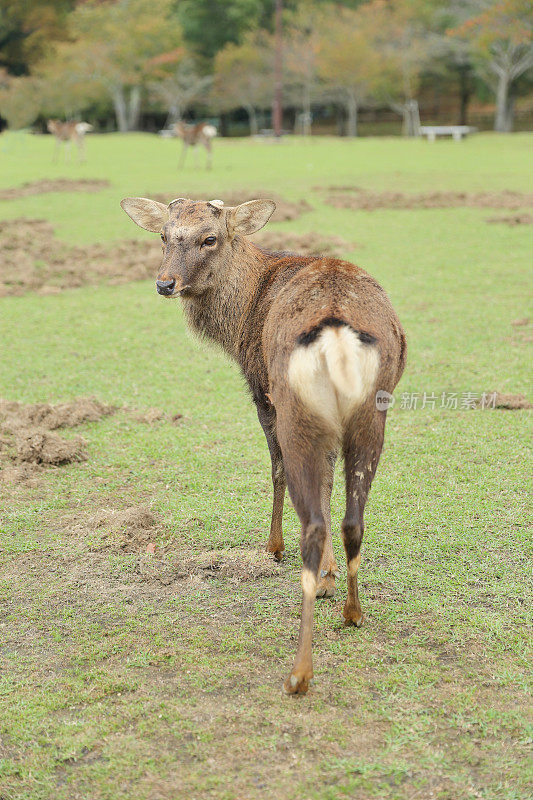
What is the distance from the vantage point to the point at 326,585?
355cm

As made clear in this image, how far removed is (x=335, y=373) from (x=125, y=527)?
1846 mm

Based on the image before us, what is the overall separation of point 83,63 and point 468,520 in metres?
45.6

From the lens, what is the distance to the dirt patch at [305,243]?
34.5 ft

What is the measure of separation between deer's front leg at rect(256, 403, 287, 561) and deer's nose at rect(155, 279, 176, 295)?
681mm

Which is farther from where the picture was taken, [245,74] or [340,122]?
[340,122]

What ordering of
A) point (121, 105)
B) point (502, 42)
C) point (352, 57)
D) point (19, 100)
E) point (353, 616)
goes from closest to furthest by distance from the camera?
point (353, 616) < point (502, 42) < point (352, 57) < point (19, 100) < point (121, 105)

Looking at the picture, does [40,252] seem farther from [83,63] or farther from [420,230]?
[83,63]

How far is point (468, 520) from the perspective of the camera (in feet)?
13.8

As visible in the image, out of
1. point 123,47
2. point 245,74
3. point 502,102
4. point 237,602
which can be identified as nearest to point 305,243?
point 237,602

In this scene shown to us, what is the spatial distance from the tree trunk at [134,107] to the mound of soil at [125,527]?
152 ft

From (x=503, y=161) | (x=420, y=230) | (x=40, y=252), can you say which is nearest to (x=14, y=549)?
Answer: (x=40, y=252)

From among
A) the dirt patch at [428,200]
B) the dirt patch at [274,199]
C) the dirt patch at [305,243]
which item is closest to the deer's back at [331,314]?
the dirt patch at [305,243]

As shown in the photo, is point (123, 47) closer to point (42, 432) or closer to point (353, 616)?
point (42, 432)

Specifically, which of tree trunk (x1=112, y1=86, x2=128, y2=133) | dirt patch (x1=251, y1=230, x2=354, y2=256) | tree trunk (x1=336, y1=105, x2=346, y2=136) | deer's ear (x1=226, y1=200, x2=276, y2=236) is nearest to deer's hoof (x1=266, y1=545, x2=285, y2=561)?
deer's ear (x1=226, y1=200, x2=276, y2=236)
